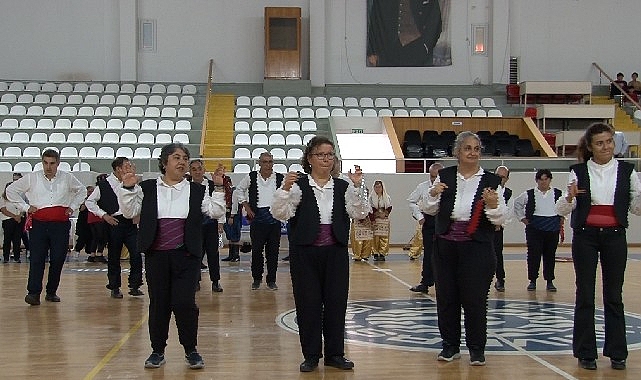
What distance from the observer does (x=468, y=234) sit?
6184 mm

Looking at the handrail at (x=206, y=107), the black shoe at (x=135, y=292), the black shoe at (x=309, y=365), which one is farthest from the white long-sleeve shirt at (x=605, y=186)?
the handrail at (x=206, y=107)

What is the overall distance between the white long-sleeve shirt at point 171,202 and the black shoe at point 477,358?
209cm

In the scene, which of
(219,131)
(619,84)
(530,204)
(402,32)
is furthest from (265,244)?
(619,84)

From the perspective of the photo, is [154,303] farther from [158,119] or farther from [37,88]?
[37,88]

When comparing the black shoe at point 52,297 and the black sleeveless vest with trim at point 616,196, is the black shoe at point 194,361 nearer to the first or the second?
the black sleeveless vest with trim at point 616,196

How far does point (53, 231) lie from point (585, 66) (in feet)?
70.2

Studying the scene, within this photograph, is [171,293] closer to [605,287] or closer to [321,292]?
[321,292]

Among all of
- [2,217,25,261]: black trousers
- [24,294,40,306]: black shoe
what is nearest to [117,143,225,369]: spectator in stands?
[24,294,40,306]: black shoe

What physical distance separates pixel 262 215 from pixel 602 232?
569 centimetres

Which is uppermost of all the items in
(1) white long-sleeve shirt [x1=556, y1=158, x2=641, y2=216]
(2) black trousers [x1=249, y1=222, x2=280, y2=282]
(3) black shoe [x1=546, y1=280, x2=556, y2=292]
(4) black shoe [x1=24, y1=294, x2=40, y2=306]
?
(1) white long-sleeve shirt [x1=556, y1=158, x2=641, y2=216]

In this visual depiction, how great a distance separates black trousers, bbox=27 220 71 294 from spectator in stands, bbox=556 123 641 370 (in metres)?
5.98

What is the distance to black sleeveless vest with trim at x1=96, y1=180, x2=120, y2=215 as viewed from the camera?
35.6ft

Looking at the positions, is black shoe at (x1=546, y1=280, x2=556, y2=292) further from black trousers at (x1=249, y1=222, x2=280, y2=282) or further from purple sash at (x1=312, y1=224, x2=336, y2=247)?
purple sash at (x1=312, y1=224, x2=336, y2=247)

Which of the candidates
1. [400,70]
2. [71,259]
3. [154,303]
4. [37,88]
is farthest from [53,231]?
[400,70]
